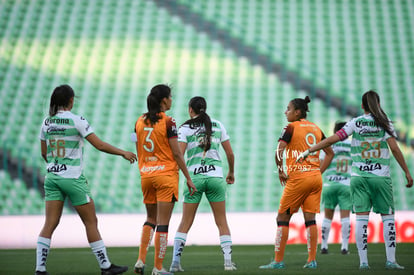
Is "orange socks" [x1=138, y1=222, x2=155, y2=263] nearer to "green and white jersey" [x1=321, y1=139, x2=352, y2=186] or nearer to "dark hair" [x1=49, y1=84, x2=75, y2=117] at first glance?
"dark hair" [x1=49, y1=84, x2=75, y2=117]

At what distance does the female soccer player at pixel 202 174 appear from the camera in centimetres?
729

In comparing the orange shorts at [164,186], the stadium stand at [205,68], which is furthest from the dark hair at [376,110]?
the stadium stand at [205,68]

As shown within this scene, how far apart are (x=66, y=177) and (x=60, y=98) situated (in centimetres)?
79

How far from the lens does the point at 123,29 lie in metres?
20.5

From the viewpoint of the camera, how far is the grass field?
7.30m

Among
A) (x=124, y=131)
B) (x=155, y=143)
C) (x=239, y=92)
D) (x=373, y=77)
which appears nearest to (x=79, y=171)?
(x=155, y=143)

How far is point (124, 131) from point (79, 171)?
35.7ft

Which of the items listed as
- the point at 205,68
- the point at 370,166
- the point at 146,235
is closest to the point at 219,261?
the point at 146,235

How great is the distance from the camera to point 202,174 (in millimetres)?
7328

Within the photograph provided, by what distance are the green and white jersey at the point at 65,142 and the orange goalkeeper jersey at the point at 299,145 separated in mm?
2334

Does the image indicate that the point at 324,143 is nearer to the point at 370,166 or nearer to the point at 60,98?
the point at 370,166

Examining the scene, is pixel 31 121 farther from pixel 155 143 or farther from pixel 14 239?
pixel 155 143

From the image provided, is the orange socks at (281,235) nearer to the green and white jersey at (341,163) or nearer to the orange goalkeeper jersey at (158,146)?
the orange goalkeeper jersey at (158,146)

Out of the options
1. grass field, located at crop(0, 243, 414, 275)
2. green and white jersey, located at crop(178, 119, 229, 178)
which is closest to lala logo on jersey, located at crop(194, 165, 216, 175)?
green and white jersey, located at crop(178, 119, 229, 178)
